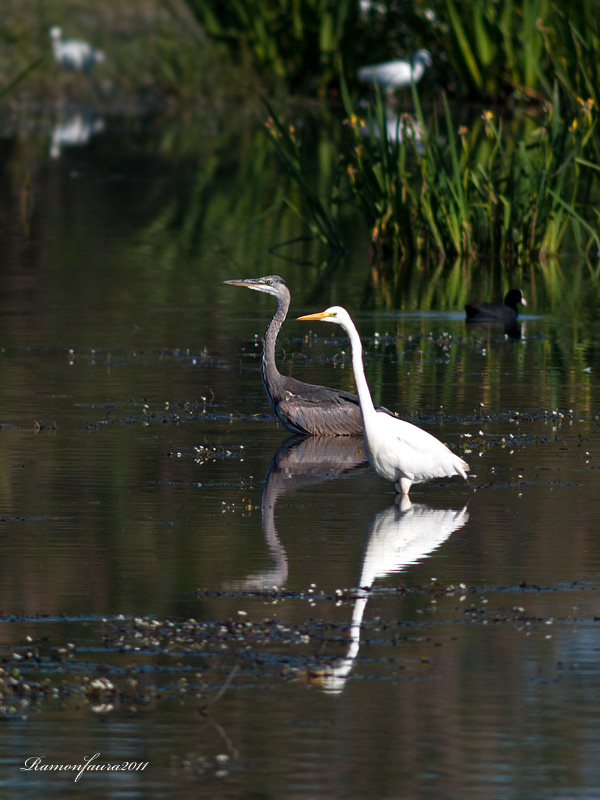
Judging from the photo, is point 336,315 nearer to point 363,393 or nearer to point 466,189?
point 363,393

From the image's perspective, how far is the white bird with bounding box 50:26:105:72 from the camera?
4709 cm

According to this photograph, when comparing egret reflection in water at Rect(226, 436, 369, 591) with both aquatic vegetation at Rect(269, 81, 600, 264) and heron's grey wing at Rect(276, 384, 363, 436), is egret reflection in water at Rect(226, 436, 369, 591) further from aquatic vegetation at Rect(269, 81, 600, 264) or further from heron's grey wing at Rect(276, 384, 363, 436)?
aquatic vegetation at Rect(269, 81, 600, 264)

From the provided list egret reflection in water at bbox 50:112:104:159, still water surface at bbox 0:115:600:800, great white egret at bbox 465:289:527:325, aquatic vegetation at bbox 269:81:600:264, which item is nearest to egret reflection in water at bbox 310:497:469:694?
still water surface at bbox 0:115:600:800

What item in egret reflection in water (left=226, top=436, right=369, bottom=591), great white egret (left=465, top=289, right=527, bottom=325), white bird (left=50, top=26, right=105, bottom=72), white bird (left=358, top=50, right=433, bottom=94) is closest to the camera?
egret reflection in water (left=226, top=436, right=369, bottom=591)

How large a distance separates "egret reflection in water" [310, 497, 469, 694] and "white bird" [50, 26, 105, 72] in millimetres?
38868

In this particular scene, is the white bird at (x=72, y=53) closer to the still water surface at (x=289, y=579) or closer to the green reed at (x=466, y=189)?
the green reed at (x=466, y=189)

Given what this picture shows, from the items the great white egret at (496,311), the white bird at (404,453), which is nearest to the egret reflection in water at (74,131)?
the great white egret at (496,311)

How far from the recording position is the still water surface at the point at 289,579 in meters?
5.90

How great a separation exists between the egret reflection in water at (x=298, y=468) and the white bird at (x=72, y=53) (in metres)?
36.7

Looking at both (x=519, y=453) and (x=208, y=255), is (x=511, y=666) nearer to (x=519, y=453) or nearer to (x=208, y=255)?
(x=519, y=453)

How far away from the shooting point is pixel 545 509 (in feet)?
30.5

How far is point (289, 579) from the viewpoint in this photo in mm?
7879

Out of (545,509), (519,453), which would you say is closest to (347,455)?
(519,453)

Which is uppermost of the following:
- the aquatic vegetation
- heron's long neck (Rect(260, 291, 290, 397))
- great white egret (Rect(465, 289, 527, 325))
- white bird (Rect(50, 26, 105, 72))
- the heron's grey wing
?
white bird (Rect(50, 26, 105, 72))
